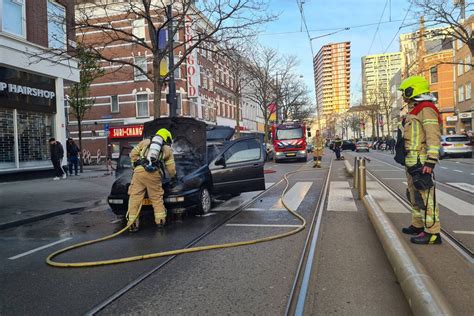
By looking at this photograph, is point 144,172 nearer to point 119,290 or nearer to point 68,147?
point 119,290

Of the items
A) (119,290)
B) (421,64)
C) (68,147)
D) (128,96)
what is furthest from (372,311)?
(421,64)

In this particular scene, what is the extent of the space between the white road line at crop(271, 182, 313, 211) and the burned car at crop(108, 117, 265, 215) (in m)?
0.75

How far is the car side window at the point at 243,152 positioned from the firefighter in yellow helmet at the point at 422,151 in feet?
15.3

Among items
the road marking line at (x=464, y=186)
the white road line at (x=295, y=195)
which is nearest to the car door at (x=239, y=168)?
the white road line at (x=295, y=195)

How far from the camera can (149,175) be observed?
7199 mm

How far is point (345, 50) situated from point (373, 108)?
19.9 meters

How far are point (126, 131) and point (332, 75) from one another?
35.7 meters

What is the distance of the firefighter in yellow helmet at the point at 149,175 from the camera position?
7113 mm

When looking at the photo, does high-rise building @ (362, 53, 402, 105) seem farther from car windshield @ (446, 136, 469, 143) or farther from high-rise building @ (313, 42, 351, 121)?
car windshield @ (446, 136, 469, 143)

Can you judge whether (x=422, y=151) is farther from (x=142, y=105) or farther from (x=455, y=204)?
(x=142, y=105)

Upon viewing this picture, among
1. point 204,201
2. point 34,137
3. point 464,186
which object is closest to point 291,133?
point 34,137

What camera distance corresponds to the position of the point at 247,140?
1030 cm

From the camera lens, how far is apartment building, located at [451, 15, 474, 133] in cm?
4301

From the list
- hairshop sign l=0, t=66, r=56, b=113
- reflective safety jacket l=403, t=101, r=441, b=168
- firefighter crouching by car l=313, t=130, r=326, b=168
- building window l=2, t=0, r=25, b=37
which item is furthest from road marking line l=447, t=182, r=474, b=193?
building window l=2, t=0, r=25, b=37
